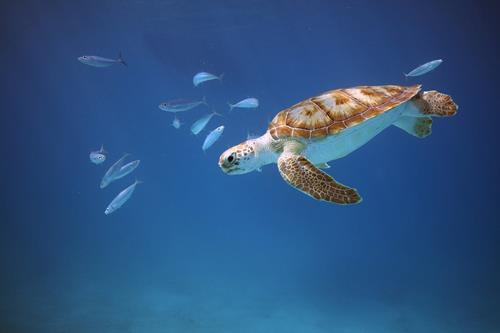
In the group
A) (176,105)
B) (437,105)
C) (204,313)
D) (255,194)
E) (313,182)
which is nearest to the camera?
(313,182)

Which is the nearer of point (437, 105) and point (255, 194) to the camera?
point (437, 105)

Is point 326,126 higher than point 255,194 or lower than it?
lower

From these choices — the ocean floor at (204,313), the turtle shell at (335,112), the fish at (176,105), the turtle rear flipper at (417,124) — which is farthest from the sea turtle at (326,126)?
the ocean floor at (204,313)

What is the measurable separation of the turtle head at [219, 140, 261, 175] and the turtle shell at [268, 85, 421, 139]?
0.32 m

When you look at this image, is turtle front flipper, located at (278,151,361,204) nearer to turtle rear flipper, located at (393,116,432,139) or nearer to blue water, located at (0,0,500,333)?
turtle rear flipper, located at (393,116,432,139)

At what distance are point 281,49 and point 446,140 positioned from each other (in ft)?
38.0

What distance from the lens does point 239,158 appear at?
3.72 m

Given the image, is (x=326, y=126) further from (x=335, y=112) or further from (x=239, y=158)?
(x=239, y=158)

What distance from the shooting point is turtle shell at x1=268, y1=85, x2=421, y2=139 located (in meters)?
3.57

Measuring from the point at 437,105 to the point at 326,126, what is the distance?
1.51 metres

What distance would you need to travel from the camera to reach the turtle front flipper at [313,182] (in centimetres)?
283

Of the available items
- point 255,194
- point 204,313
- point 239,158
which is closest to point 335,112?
point 239,158

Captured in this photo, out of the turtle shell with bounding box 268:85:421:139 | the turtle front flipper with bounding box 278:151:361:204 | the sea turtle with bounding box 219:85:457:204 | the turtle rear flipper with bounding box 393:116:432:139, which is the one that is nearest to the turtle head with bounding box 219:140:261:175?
the sea turtle with bounding box 219:85:457:204

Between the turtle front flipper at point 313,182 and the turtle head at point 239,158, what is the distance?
416mm
